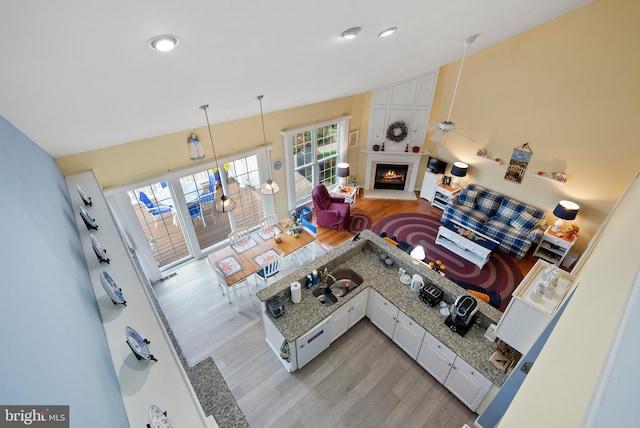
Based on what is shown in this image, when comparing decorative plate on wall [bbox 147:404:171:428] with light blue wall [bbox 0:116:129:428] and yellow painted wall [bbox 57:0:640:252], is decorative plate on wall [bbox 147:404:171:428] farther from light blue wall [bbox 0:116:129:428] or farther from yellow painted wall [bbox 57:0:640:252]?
yellow painted wall [bbox 57:0:640:252]

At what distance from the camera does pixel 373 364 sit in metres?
4.14

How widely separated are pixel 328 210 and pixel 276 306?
3.45 metres

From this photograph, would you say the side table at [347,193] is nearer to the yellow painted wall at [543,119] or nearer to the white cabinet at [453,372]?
the yellow painted wall at [543,119]

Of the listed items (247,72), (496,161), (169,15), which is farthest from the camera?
(496,161)

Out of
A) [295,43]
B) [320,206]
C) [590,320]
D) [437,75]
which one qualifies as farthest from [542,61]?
[590,320]

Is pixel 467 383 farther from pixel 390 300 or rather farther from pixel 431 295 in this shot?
pixel 390 300

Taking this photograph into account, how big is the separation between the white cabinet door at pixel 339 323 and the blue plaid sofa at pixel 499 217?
384cm

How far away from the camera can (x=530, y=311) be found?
2623 mm

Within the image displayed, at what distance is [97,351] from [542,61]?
743cm

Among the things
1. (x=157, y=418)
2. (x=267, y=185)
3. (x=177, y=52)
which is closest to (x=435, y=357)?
(x=157, y=418)

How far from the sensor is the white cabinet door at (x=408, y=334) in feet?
12.5

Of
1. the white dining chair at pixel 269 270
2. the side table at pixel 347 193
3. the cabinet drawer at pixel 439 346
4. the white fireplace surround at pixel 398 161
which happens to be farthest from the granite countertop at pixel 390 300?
the white fireplace surround at pixel 398 161

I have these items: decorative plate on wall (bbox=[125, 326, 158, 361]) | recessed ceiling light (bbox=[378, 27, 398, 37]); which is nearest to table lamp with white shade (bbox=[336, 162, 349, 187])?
recessed ceiling light (bbox=[378, 27, 398, 37])

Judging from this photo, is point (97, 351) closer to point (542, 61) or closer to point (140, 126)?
point (140, 126)
